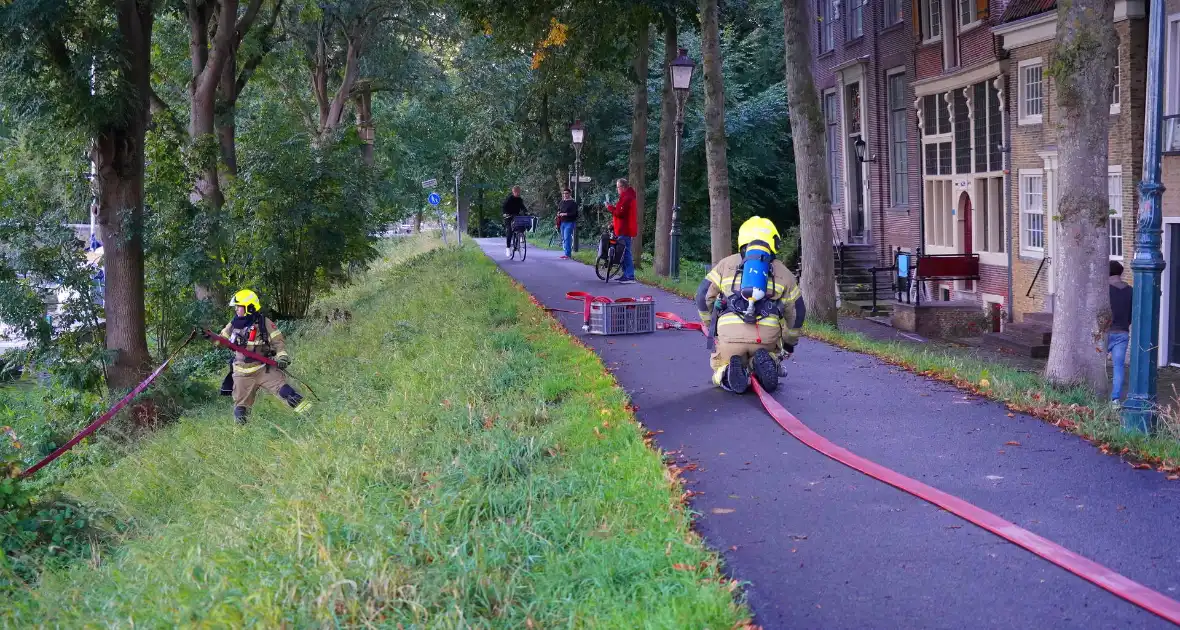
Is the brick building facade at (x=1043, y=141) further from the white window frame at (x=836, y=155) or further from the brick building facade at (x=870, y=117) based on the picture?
the white window frame at (x=836, y=155)

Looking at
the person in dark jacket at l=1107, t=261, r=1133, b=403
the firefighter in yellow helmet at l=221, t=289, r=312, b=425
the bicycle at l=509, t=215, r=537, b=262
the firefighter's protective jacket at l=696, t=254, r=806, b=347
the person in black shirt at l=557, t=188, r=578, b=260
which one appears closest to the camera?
the firefighter's protective jacket at l=696, t=254, r=806, b=347

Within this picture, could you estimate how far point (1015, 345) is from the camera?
2303cm

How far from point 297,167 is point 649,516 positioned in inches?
746

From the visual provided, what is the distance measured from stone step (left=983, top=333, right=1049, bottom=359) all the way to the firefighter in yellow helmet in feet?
47.2

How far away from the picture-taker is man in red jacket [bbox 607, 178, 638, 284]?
23.3 meters

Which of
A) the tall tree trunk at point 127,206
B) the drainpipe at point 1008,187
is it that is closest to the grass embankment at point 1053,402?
the tall tree trunk at point 127,206

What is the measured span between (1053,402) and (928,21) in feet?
74.5

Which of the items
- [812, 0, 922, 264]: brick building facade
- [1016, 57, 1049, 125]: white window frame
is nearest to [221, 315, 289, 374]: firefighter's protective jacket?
[1016, 57, 1049, 125]: white window frame

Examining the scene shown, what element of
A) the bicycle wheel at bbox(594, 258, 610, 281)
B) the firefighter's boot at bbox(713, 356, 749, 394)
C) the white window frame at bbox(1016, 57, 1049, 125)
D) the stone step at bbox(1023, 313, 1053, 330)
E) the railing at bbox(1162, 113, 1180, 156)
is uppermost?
the white window frame at bbox(1016, 57, 1049, 125)

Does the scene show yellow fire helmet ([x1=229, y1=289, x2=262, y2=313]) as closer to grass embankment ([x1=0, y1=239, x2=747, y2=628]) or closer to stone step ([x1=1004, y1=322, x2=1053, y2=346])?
grass embankment ([x1=0, y1=239, x2=747, y2=628])

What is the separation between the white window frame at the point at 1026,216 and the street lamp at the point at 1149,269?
16.6 m

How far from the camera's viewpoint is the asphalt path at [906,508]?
17.2 feet

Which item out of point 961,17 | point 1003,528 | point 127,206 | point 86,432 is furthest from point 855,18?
point 1003,528

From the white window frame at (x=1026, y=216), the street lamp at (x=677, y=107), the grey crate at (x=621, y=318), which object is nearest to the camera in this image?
the grey crate at (x=621, y=318)
